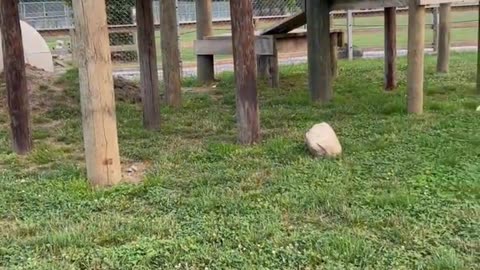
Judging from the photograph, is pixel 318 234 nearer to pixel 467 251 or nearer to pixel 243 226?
pixel 243 226

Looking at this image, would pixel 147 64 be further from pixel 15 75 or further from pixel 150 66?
pixel 15 75

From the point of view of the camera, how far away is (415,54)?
735 cm

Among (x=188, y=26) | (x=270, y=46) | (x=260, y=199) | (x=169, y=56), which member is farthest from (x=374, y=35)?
(x=260, y=199)

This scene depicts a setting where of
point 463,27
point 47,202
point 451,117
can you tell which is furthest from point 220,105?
point 463,27

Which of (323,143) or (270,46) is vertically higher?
(270,46)

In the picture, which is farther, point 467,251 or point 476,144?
point 476,144

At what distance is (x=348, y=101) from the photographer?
8.62 m

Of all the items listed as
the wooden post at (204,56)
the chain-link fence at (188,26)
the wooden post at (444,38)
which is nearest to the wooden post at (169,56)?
the wooden post at (204,56)

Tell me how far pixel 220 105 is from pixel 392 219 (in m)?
5.25

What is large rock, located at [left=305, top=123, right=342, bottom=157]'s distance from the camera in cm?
564

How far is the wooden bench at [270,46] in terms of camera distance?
10.2m

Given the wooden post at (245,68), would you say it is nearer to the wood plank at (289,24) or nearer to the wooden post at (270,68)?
the wooden post at (270,68)

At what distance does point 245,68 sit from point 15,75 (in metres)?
2.13

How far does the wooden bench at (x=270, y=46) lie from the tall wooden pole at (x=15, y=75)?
4.68m
